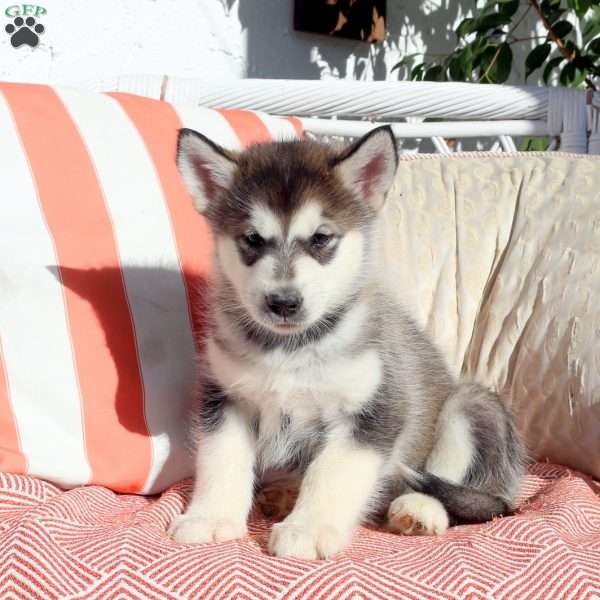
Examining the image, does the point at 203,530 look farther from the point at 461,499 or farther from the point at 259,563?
the point at 461,499

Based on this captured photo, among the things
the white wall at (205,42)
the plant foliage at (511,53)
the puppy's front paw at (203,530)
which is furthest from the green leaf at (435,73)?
the puppy's front paw at (203,530)

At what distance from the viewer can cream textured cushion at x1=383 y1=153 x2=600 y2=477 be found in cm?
217

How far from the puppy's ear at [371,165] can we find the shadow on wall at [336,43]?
2.65m

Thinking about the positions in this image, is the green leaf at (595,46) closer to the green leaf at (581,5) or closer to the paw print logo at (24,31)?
the green leaf at (581,5)

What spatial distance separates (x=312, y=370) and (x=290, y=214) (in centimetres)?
35

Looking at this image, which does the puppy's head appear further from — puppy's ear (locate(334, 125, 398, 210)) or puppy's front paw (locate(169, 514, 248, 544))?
puppy's front paw (locate(169, 514, 248, 544))

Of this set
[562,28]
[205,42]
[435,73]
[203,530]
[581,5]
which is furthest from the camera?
[435,73]

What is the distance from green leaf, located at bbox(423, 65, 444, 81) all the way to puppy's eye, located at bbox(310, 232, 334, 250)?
282cm

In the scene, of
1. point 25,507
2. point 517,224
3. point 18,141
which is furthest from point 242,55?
point 25,507

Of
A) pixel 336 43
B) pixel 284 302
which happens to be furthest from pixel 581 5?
pixel 284 302

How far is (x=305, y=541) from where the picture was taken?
4.77ft

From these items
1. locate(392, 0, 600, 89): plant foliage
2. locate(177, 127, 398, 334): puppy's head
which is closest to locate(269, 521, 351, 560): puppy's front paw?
locate(177, 127, 398, 334): puppy's head

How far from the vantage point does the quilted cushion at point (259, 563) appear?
1.28 meters

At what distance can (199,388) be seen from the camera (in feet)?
6.16
